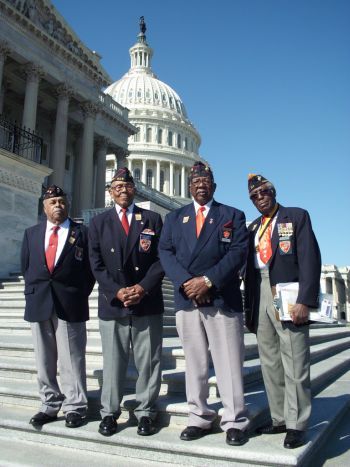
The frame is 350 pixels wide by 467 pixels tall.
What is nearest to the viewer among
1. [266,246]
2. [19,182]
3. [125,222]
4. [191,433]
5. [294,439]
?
[294,439]

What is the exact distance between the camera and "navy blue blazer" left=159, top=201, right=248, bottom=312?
4008 millimetres

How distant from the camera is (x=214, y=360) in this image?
401cm

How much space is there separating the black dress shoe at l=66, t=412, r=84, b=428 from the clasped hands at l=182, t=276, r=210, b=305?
1.59m

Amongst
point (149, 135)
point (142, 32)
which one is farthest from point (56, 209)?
point (142, 32)

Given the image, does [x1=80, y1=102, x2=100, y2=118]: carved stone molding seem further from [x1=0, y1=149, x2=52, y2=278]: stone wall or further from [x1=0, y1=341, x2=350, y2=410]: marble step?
[x1=0, y1=341, x2=350, y2=410]: marble step

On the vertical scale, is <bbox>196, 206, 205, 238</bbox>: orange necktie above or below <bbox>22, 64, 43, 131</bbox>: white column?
below

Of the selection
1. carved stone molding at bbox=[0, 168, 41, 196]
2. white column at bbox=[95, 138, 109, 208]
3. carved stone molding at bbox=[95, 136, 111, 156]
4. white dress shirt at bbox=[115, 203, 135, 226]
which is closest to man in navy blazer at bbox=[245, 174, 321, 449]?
white dress shirt at bbox=[115, 203, 135, 226]

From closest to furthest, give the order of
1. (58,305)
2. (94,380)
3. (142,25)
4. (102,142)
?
(58,305)
(94,380)
(102,142)
(142,25)

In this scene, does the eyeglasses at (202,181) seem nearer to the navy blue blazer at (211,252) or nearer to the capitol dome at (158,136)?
the navy blue blazer at (211,252)

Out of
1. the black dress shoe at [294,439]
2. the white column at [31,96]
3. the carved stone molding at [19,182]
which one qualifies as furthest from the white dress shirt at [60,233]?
the white column at [31,96]

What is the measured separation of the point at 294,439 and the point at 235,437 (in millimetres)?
482

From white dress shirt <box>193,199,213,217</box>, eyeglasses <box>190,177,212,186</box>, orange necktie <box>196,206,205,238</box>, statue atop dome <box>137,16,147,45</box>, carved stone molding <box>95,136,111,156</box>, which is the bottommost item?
orange necktie <box>196,206,205,238</box>

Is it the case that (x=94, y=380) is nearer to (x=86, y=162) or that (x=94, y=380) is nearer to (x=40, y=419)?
(x=40, y=419)

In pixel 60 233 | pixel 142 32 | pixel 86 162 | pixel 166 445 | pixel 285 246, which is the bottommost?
pixel 166 445
